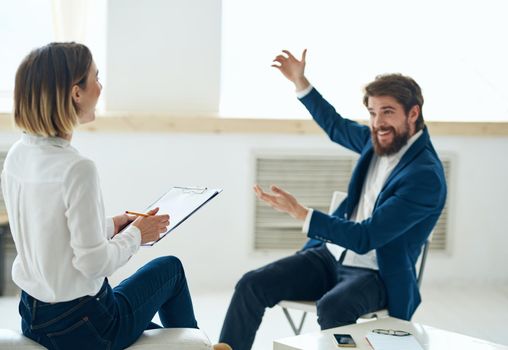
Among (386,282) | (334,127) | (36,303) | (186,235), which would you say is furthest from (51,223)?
(186,235)

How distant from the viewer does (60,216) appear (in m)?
1.95

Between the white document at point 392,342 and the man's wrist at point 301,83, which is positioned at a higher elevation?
the man's wrist at point 301,83

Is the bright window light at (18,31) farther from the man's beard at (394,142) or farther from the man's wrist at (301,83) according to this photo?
the man's beard at (394,142)

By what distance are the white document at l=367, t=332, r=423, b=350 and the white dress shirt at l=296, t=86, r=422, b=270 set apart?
0.58 meters

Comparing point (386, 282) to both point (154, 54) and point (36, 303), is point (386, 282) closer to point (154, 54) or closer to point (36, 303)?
point (36, 303)

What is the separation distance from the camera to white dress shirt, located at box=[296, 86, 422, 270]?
2.96 m

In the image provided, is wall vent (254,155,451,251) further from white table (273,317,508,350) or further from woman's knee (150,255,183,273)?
woman's knee (150,255,183,273)

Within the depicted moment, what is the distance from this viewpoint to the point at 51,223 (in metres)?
1.96

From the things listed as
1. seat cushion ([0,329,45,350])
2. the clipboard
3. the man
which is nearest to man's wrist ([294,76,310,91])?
the man

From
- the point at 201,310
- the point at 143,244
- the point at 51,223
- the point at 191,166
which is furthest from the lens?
the point at 191,166

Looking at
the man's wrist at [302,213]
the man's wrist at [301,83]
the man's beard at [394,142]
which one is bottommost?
the man's wrist at [302,213]

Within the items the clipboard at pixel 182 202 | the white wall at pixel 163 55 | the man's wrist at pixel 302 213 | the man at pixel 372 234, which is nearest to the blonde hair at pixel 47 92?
the clipboard at pixel 182 202

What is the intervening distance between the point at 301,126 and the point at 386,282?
1.68 m

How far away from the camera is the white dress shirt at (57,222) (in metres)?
1.92
